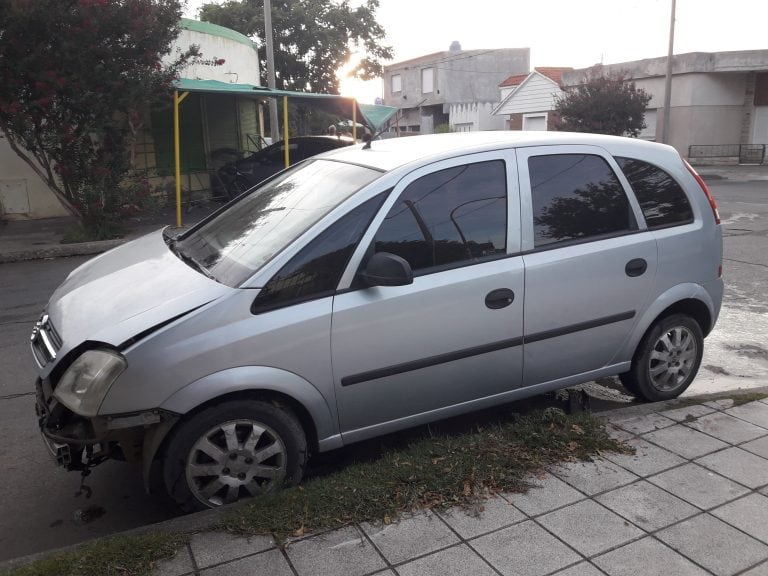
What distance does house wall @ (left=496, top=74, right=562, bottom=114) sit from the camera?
33.1 meters

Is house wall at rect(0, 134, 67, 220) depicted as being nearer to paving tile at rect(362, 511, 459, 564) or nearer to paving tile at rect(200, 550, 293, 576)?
paving tile at rect(200, 550, 293, 576)

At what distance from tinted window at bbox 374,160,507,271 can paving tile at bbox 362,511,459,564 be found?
4.02ft

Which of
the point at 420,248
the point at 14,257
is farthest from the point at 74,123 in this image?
the point at 420,248

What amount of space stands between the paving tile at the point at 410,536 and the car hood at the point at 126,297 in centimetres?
126

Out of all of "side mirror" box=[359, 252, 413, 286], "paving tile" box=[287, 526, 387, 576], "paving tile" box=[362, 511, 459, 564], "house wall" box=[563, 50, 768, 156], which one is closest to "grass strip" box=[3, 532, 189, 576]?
"paving tile" box=[287, 526, 387, 576]

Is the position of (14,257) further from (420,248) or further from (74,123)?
(420,248)

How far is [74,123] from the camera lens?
32.3ft

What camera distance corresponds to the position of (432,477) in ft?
10.3

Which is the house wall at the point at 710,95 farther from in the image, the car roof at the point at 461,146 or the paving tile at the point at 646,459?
the paving tile at the point at 646,459

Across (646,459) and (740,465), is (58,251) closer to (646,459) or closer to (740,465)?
(646,459)

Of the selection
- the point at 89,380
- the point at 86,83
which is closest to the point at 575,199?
the point at 89,380

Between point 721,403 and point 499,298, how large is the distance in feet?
5.62

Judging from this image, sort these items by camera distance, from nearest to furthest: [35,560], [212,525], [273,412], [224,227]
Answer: [35,560] → [212,525] → [273,412] → [224,227]

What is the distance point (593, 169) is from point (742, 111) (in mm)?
28646
